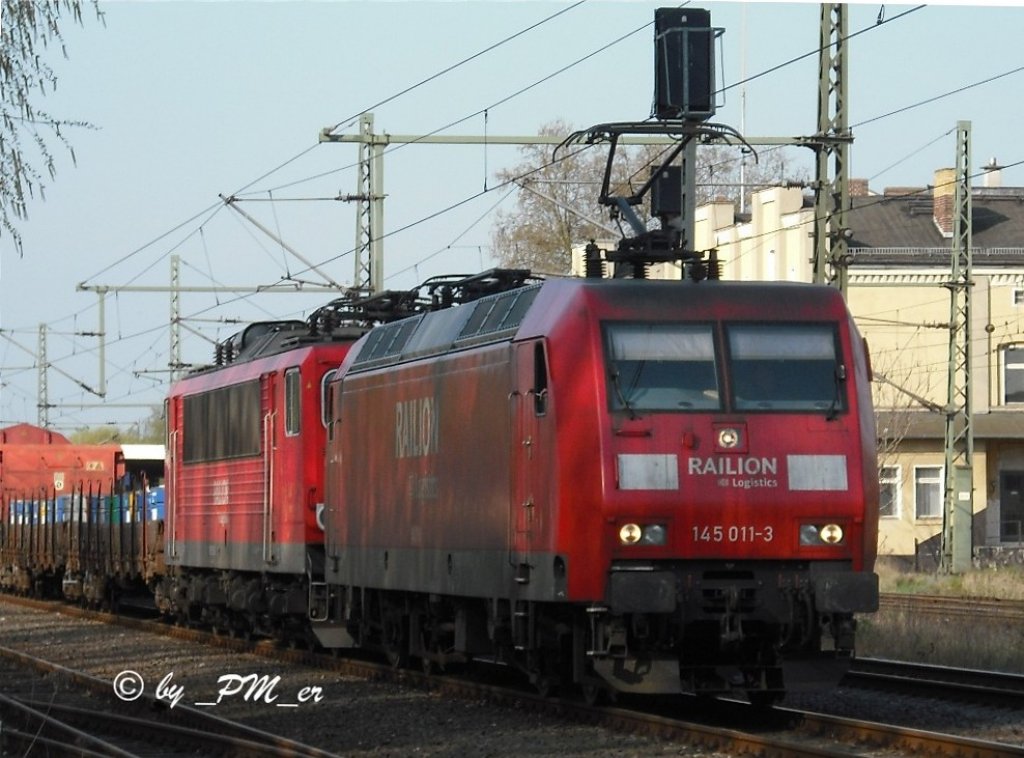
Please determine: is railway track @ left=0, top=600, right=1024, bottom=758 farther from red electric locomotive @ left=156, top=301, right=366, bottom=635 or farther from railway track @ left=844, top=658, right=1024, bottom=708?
red electric locomotive @ left=156, top=301, right=366, bottom=635

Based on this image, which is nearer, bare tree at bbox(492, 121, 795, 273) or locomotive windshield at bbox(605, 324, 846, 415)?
locomotive windshield at bbox(605, 324, 846, 415)

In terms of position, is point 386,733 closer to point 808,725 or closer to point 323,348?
point 808,725

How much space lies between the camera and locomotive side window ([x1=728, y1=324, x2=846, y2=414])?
13.4 meters

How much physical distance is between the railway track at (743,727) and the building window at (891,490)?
33.0 m

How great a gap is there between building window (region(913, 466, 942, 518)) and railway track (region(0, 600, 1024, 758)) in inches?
1308

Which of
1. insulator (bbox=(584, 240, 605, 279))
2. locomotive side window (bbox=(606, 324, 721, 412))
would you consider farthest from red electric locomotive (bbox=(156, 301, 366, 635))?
locomotive side window (bbox=(606, 324, 721, 412))

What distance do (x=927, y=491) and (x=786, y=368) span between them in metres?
37.7

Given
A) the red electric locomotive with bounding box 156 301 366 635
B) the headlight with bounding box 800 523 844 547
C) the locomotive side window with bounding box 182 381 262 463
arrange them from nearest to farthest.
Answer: the headlight with bounding box 800 523 844 547, the red electric locomotive with bounding box 156 301 366 635, the locomotive side window with bounding box 182 381 262 463

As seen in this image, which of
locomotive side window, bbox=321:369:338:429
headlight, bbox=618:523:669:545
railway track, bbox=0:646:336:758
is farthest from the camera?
locomotive side window, bbox=321:369:338:429

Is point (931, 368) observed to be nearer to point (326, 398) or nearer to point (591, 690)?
point (326, 398)

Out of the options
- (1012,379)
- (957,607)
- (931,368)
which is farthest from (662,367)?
(1012,379)

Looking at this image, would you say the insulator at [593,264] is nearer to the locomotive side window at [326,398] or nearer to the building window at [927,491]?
the locomotive side window at [326,398]

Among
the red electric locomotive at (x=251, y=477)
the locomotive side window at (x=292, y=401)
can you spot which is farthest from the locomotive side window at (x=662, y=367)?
the locomotive side window at (x=292, y=401)

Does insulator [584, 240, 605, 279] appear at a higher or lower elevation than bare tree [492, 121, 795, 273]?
lower
